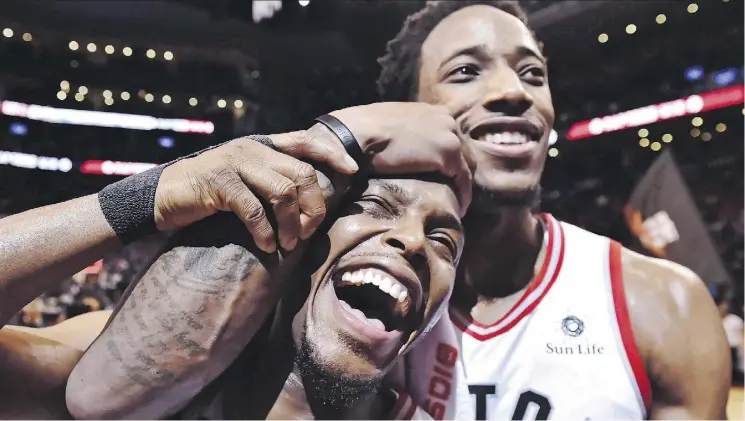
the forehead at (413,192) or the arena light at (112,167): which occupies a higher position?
the forehead at (413,192)

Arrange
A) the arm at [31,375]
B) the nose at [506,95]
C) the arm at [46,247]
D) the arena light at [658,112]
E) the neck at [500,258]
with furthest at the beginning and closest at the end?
the arena light at [658,112] → the neck at [500,258] → the nose at [506,95] → the arm at [31,375] → the arm at [46,247]

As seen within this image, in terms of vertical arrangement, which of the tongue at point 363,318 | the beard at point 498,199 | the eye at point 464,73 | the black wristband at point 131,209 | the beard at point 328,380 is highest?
the eye at point 464,73

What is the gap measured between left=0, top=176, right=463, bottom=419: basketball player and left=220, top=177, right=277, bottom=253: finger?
55 mm

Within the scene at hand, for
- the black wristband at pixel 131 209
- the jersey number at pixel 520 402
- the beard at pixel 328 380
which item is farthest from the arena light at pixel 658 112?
the black wristband at pixel 131 209

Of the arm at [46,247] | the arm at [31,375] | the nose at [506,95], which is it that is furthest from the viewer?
the nose at [506,95]

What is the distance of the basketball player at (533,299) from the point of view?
1024mm

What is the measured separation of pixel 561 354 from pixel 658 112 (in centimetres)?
74

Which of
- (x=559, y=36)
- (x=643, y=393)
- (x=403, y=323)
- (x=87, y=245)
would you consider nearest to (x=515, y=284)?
(x=643, y=393)

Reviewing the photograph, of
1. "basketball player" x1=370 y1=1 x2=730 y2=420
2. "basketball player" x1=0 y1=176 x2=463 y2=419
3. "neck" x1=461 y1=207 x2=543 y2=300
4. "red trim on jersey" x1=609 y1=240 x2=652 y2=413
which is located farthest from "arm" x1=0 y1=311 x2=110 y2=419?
"red trim on jersey" x1=609 y1=240 x2=652 y2=413

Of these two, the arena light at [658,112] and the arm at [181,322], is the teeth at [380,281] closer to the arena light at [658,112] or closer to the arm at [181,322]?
the arm at [181,322]

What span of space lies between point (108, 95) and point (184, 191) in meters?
0.34

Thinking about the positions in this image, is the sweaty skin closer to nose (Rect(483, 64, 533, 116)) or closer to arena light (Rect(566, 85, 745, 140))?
nose (Rect(483, 64, 533, 116))

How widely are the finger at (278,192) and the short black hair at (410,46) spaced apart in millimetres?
554

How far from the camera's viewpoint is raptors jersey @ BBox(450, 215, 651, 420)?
3.38 ft
